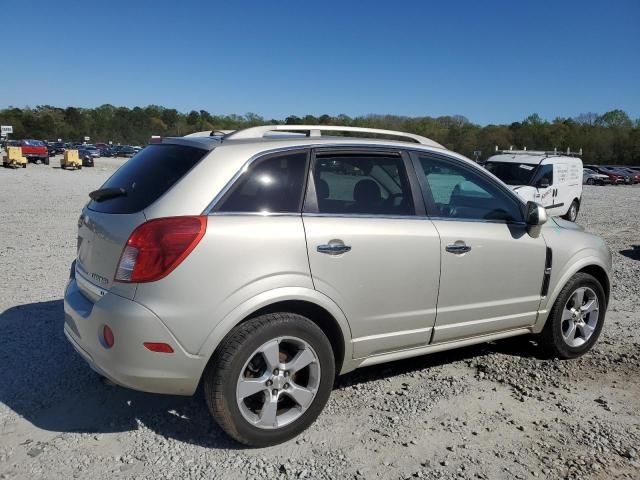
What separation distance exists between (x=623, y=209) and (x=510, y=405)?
19.7 meters

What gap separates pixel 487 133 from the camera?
111 m

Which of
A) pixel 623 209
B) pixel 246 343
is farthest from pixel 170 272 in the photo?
pixel 623 209

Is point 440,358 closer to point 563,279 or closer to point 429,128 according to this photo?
point 563,279

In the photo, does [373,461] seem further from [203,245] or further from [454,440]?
[203,245]

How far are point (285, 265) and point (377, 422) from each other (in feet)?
4.08

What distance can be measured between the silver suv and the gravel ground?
0.99 feet

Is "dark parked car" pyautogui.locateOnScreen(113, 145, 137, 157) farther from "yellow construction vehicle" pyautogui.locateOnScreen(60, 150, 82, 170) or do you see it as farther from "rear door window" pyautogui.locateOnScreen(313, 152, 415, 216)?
"rear door window" pyautogui.locateOnScreen(313, 152, 415, 216)

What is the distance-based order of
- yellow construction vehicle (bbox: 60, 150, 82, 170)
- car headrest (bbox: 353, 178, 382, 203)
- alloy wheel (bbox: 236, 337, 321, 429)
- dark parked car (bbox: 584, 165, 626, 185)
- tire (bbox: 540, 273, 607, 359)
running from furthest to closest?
dark parked car (bbox: 584, 165, 626, 185)
yellow construction vehicle (bbox: 60, 150, 82, 170)
tire (bbox: 540, 273, 607, 359)
car headrest (bbox: 353, 178, 382, 203)
alloy wheel (bbox: 236, 337, 321, 429)

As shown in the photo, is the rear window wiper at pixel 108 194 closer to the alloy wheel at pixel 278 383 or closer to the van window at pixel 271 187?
the van window at pixel 271 187

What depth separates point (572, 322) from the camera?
181 inches

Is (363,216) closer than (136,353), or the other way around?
(136,353)

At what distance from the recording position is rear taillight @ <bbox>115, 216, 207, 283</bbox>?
2.80 metres

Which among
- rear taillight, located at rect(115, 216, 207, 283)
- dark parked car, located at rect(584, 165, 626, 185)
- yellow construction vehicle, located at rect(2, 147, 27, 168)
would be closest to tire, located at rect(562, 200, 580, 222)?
rear taillight, located at rect(115, 216, 207, 283)

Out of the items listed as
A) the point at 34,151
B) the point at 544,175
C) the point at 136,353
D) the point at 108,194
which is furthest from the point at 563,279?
the point at 34,151
